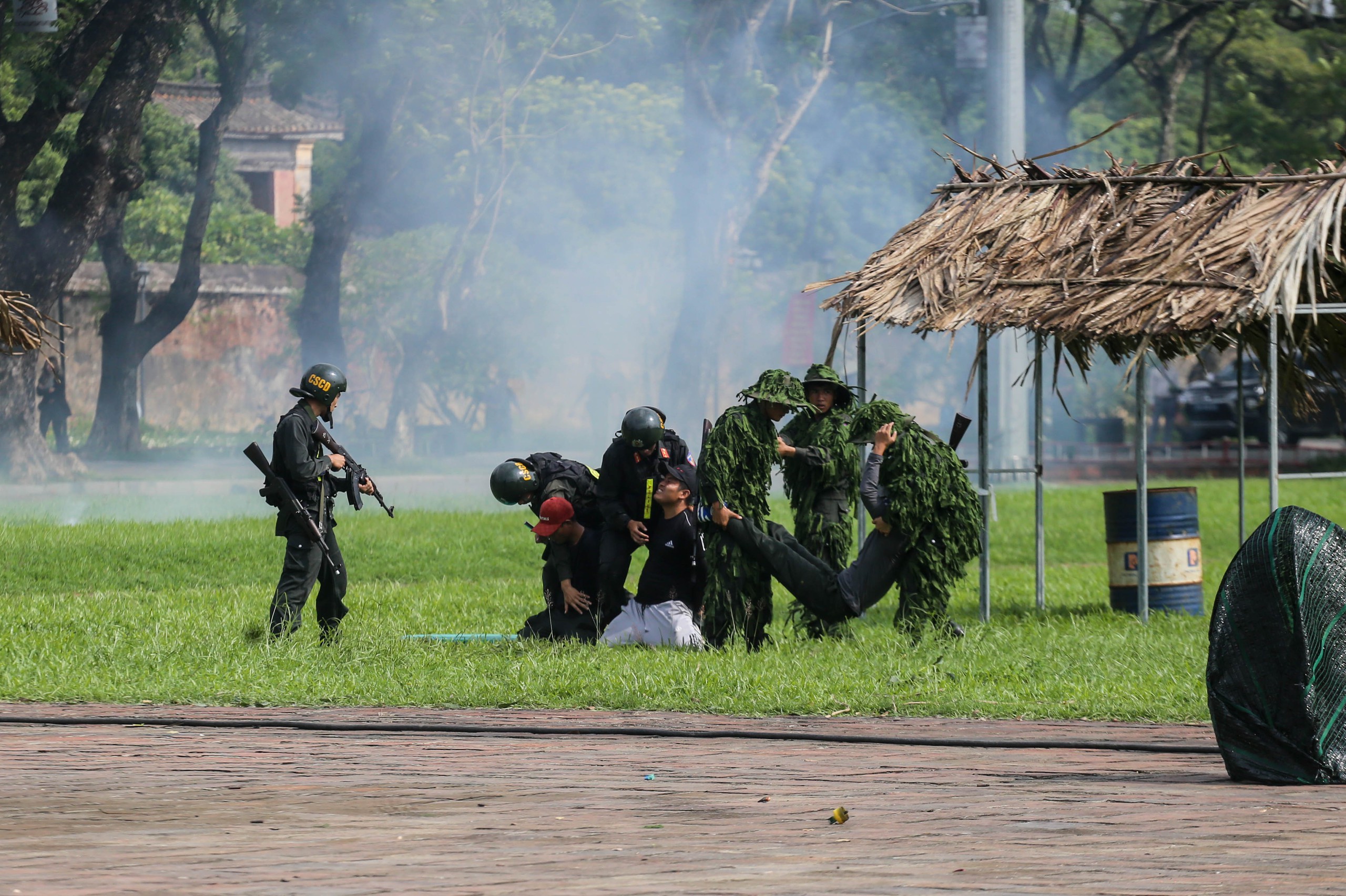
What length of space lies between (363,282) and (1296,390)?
22.3m

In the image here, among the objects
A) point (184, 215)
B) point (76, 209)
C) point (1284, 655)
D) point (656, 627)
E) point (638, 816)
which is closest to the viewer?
point (638, 816)

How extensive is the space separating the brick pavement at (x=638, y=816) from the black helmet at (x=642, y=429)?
2.75 m

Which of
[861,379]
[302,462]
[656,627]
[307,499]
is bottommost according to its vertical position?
[656,627]

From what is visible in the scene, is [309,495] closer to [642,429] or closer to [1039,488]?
[642,429]

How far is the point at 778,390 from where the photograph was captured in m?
10.5

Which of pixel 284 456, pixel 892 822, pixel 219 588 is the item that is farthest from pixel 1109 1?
pixel 892 822

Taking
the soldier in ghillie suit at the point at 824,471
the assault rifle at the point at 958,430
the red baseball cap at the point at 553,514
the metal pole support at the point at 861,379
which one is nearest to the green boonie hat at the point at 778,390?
the soldier in ghillie suit at the point at 824,471

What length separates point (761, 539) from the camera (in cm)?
1006

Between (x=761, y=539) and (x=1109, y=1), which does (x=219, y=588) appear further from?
(x=1109, y=1)

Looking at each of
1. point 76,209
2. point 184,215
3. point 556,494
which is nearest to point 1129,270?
point 556,494

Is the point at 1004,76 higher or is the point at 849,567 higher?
the point at 1004,76

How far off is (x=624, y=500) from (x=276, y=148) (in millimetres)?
27654

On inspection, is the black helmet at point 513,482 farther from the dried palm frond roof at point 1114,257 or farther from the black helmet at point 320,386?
the dried palm frond roof at point 1114,257

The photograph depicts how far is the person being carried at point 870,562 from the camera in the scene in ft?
33.0
